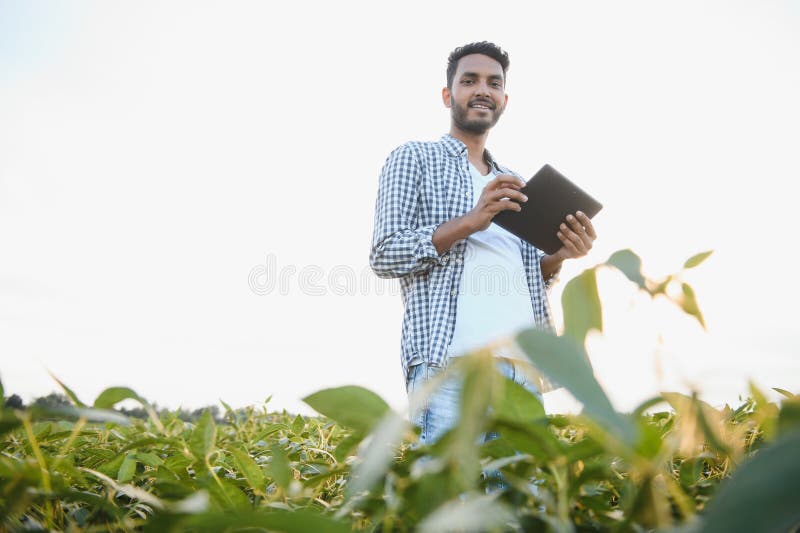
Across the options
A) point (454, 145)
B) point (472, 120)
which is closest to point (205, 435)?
point (454, 145)

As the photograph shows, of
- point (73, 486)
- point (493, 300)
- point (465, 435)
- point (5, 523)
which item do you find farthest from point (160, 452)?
point (493, 300)

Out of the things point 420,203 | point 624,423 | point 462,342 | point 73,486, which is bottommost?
point 462,342

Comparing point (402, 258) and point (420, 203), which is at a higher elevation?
point (420, 203)

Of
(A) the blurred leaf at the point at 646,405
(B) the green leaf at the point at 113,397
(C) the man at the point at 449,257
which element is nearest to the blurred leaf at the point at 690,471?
(A) the blurred leaf at the point at 646,405

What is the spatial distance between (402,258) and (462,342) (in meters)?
0.30

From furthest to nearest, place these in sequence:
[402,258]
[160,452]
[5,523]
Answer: [402,258]
[160,452]
[5,523]

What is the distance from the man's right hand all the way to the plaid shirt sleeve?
6.0 inches

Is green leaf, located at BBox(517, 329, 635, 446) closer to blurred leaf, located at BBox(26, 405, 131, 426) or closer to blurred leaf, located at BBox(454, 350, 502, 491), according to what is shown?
blurred leaf, located at BBox(454, 350, 502, 491)

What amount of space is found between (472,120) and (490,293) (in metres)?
0.78

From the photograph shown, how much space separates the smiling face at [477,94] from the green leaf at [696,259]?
2037 mm

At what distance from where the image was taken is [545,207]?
183 centimetres

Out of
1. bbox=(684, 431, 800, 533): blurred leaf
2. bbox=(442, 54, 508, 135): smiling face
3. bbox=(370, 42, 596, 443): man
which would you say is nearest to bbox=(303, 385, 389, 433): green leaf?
bbox=(684, 431, 800, 533): blurred leaf

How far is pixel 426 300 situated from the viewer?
6.16 feet

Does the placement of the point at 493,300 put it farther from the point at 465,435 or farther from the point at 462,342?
the point at 465,435
